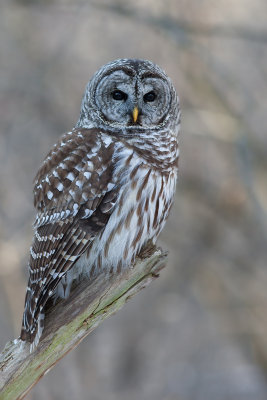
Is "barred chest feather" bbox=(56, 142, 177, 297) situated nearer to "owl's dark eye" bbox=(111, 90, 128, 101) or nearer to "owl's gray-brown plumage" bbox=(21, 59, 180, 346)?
"owl's gray-brown plumage" bbox=(21, 59, 180, 346)

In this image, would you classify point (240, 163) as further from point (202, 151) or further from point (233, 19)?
point (233, 19)

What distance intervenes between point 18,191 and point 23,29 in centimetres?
199

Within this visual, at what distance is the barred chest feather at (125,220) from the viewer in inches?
161

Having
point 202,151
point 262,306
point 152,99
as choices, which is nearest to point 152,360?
point 262,306

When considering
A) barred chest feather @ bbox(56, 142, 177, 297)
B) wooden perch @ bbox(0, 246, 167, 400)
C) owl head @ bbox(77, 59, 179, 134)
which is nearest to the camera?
wooden perch @ bbox(0, 246, 167, 400)

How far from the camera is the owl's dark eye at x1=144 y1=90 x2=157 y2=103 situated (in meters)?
4.43

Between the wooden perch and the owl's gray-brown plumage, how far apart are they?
0.26 feet

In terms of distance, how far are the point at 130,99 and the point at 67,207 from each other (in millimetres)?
810

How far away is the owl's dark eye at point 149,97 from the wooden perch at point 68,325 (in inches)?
41.1

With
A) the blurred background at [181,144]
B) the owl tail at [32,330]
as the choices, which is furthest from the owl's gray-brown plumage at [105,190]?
the blurred background at [181,144]

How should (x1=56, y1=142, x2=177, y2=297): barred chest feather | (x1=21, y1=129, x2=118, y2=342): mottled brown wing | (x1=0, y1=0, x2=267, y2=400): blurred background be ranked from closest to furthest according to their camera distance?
(x1=21, y1=129, x2=118, y2=342): mottled brown wing → (x1=56, y1=142, x2=177, y2=297): barred chest feather → (x1=0, y1=0, x2=267, y2=400): blurred background

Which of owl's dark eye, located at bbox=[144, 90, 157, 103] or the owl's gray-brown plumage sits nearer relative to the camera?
the owl's gray-brown plumage

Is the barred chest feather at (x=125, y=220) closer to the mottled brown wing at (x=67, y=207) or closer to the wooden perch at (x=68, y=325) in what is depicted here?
the mottled brown wing at (x=67, y=207)

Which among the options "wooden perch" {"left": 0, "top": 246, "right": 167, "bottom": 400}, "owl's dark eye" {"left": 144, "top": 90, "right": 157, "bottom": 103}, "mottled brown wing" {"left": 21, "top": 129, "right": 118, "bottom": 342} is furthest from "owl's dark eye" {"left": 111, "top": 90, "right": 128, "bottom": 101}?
"wooden perch" {"left": 0, "top": 246, "right": 167, "bottom": 400}
